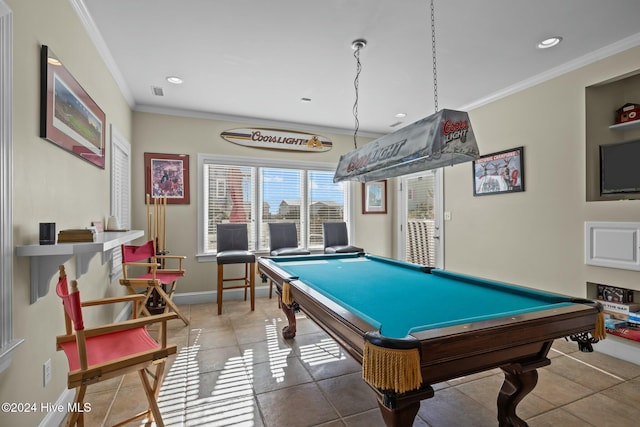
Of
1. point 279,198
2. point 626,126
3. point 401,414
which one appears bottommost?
point 401,414

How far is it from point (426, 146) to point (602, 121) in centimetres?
233

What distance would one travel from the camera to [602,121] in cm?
305

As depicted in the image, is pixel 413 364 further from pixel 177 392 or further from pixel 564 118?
pixel 564 118

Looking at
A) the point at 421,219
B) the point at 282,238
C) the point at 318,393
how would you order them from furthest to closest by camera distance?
the point at 421,219 → the point at 282,238 → the point at 318,393

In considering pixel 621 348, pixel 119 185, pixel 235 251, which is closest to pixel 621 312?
pixel 621 348

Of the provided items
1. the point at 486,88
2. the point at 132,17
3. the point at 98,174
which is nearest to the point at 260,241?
the point at 98,174

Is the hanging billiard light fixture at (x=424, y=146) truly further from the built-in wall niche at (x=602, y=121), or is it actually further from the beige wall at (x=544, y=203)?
the built-in wall niche at (x=602, y=121)

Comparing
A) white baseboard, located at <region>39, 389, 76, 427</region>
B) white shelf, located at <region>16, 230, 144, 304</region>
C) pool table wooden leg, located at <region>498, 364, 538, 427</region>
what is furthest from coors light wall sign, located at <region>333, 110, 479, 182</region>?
white baseboard, located at <region>39, 389, 76, 427</region>

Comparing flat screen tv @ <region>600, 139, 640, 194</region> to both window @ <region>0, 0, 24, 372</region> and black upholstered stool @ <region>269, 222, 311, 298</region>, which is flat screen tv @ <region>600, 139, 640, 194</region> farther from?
window @ <region>0, 0, 24, 372</region>

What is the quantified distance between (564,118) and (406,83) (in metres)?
1.66

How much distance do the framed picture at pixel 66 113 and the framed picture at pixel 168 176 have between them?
1.68m

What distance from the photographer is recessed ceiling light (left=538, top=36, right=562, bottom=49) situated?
2.68 meters

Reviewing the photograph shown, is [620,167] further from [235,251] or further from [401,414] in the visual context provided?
[235,251]

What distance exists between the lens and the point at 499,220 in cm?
389
